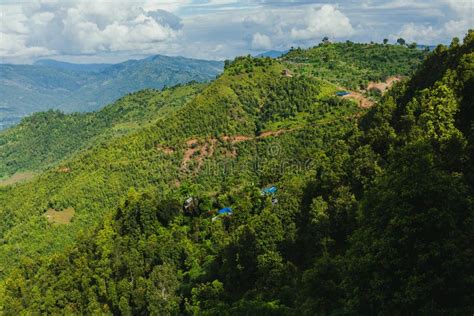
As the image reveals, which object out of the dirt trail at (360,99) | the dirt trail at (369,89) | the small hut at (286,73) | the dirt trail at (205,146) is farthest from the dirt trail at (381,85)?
the dirt trail at (205,146)

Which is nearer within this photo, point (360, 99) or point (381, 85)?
point (360, 99)

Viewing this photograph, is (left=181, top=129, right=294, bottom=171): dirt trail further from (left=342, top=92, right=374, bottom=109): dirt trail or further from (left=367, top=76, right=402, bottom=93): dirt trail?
(left=367, top=76, right=402, bottom=93): dirt trail

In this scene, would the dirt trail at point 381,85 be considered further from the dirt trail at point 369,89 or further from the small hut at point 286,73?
the small hut at point 286,73

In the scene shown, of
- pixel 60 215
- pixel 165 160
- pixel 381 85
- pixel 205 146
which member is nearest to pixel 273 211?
pixel 165 160

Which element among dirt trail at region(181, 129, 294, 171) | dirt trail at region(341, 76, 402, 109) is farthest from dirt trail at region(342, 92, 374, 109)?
dirt trail at region(181, 129, 294, 171)

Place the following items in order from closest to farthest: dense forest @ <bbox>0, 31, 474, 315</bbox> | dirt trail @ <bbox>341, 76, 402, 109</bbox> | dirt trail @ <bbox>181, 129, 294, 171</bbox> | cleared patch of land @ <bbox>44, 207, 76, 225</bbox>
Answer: dense forest @ <bbox>0, 31, 474, 315</bbox> < cleared patch of land @ <bbox>44, 207, 76, 225</bbox> < dirt trail @ <bbox>181, 129, 294, 171</bbox> < dirt trail @ <bbox>341, 76, 402, 109</bbox>

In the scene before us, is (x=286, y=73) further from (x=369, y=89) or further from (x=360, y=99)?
(x=360, y=99)
